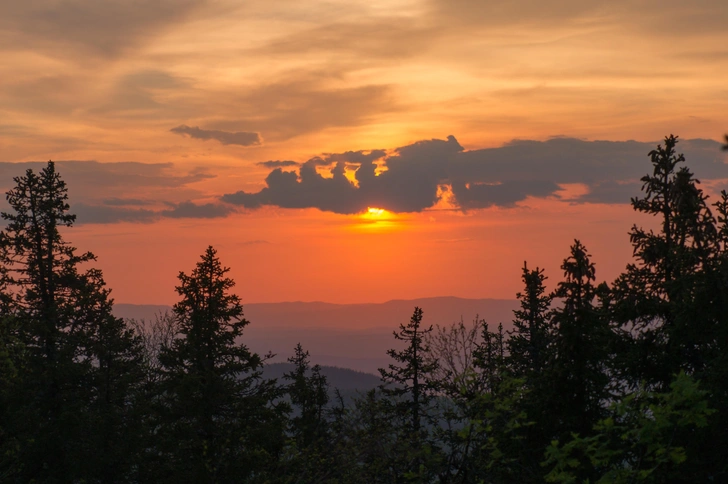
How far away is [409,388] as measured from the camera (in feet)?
132

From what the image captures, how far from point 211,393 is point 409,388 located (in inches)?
606

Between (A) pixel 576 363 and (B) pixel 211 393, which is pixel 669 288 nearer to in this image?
(A) pixel 576 363

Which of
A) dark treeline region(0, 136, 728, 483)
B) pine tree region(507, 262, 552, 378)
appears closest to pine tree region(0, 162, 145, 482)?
dark treeline region(0, 136, 728, 483)

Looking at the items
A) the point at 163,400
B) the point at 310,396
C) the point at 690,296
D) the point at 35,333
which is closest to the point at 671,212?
the point at 690,296

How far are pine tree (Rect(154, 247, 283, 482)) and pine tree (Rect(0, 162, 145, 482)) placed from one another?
3.05 meters

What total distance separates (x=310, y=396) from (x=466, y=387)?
39.8m

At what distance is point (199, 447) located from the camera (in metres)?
26.5

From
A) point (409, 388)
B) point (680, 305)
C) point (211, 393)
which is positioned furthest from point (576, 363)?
point (409, 388)

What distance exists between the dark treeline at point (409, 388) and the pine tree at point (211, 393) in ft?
0.24

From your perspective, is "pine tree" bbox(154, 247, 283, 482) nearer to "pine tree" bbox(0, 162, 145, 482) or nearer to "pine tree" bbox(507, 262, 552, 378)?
"pine tree" bbox(0, 162, 145, 482)

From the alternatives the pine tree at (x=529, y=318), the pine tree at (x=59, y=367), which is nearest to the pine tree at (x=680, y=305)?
the pine tree at (x=529, y=318)

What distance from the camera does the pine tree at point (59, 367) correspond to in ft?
90.6

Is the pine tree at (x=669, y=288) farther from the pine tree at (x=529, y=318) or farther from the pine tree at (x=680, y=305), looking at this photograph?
the pine tree at (x=529, y=318)

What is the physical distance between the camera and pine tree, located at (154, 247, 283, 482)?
2656cm
